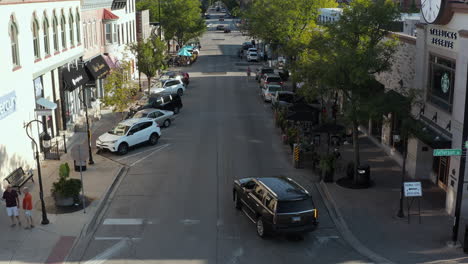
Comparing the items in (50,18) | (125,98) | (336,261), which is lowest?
(336,261)

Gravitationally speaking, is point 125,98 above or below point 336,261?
above

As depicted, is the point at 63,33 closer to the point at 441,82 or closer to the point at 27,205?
the point at 27,205

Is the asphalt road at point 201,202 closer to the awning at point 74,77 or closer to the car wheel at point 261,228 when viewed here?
the car wheel at point 261,228

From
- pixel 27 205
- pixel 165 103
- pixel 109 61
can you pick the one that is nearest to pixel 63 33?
pixel 165 103

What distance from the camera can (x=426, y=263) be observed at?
16.3m

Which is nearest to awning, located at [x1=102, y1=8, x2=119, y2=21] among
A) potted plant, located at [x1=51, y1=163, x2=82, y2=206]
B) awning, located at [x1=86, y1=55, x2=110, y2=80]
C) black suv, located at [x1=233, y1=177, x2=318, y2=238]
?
awning, located at [x1=86, y1=55, x2=110, y2=80]

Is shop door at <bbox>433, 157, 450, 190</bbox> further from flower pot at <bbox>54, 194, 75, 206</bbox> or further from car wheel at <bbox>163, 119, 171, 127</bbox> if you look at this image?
car wheel at <bbox>163, 119, 171, 127</bbox>

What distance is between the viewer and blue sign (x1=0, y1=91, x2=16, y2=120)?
71.4 feet

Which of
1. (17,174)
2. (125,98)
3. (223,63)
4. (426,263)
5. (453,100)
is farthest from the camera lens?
(223,63)

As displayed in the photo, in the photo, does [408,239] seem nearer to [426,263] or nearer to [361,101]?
[426,263]

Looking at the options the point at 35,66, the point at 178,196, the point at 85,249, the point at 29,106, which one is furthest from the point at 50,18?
the point at 85,249

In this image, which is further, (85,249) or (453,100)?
(453,100)

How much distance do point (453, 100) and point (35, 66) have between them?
20018 mm

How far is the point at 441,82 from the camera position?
2144 centimetres
